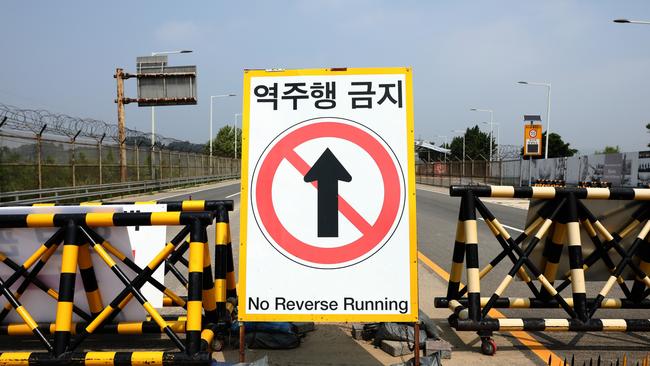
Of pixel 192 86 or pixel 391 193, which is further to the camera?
pixel 192 86

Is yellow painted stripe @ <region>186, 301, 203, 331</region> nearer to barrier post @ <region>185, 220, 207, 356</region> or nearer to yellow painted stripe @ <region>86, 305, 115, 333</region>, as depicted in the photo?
barrier post @ <region>185, 220, 207, 356</region>

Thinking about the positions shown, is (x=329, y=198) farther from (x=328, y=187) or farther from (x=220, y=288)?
(x=220, y=288)

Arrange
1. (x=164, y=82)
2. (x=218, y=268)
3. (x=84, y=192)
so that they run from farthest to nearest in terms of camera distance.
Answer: (x=164, y=82) → (x=84, y=192) → (x=218, y=268)

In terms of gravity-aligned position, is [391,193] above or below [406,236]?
above

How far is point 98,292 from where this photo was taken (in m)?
3.90

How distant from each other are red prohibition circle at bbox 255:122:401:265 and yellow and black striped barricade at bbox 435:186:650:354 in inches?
44.2

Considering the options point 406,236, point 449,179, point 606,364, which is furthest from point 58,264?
point 449,179

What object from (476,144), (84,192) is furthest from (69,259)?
(476,144)

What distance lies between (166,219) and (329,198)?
4.05 feet

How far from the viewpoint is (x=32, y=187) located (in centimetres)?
1770

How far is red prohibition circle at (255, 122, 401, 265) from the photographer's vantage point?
3246 millimetres

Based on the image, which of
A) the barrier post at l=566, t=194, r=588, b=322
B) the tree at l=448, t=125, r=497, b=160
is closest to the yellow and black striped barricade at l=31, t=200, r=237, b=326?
the barrier post at l=566, t=194, r=588, b=322

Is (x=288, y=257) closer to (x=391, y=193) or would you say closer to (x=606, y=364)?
(x=391, y=193)

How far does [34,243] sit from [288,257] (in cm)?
209
